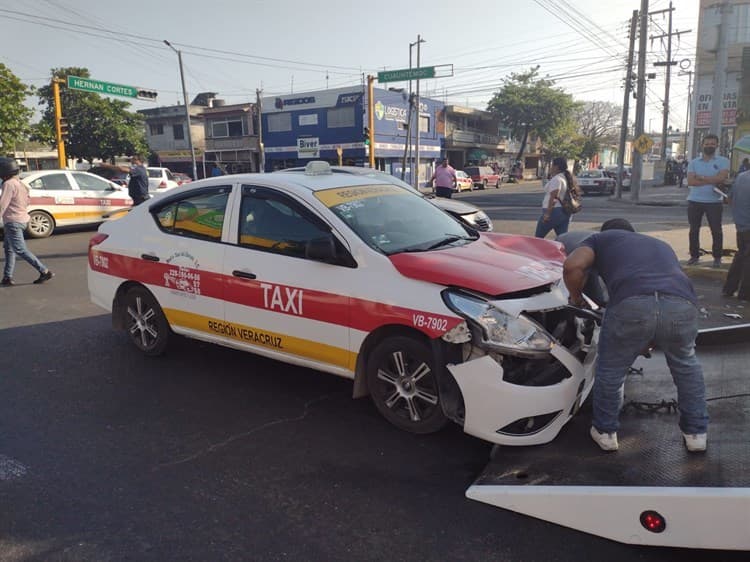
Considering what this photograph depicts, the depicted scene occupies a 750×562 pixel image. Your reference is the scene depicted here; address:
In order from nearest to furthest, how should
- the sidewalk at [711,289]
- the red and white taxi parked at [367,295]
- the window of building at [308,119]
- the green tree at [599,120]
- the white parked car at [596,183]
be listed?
the red and white taxi parked at [367,295] < the sidewalk at [711,289] < the white parked car at [596,183] < the window of building at [308,119] < the green tree at [599,120]

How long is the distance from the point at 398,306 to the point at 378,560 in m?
1.48

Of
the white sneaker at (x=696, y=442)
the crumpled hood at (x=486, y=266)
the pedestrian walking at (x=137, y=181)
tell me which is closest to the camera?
the white sneaker at (x=696, y=442)

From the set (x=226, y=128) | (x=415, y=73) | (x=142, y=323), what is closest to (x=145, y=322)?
(x=142, y=323)

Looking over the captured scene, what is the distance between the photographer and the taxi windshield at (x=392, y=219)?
13.5 feet

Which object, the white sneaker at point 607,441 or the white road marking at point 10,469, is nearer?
the white sneaker at point 607,441

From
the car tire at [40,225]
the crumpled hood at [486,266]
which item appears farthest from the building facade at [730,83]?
the crumpled hood at [486,266]

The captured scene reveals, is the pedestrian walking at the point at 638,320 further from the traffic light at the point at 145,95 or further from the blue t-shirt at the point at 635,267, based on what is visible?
the traffic light at the point at 145,95

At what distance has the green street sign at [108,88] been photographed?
2055 centimetres

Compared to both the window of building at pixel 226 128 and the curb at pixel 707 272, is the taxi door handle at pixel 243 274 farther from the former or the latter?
the window of building at pixel 226 128

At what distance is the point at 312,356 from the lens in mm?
4105

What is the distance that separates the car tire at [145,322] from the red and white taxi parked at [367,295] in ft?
0.05

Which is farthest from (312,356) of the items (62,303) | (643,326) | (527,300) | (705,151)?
(705,151)

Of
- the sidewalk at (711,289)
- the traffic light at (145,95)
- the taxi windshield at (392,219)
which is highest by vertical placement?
the traffic light at (145,95)

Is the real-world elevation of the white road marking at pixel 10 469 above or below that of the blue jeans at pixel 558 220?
below
